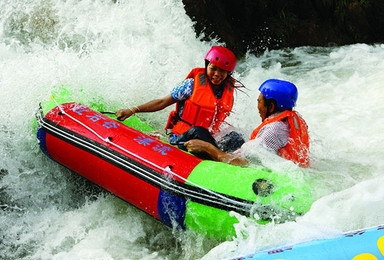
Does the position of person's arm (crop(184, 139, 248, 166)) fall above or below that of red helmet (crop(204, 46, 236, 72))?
below

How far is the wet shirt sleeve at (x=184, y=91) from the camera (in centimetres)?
445

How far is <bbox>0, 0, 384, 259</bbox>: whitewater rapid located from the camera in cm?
325

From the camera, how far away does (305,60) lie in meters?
8.18

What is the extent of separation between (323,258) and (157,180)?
155cm

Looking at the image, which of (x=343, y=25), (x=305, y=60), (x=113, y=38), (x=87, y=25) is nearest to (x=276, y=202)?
(x=113, y=38)

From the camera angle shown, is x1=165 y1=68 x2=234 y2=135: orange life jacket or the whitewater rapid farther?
x1=165 y1=68 x2=234 y2=135: orange life jacket

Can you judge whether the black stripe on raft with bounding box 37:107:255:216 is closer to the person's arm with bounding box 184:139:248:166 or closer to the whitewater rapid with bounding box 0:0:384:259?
the whitewater rapid with bounding box 0:0:384:259

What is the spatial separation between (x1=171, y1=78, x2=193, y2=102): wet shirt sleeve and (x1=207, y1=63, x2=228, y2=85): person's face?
225mm

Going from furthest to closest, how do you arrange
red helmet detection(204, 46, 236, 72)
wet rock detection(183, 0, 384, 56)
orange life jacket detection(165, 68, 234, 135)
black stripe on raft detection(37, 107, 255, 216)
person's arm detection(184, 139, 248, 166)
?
wet rock detection(183, 0, 384, 56) < orange life jacket detection(165, 68, 234, 135) < red helmet detection(204, 46, 236, 72) < person's arm detection(184, 139, 248, 166) < black stripe on raft detection(37, 107, 255, 216)

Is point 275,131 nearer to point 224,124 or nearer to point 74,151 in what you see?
point 224,124

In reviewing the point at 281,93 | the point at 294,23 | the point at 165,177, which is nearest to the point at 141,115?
the point at 165,177

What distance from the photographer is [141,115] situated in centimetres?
564

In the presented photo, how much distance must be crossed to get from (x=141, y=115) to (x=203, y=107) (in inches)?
58.8

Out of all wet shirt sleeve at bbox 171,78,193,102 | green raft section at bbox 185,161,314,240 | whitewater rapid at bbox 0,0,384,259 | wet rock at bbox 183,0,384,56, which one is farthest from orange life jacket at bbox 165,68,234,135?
wet rock at bbox 183,0,384,56
